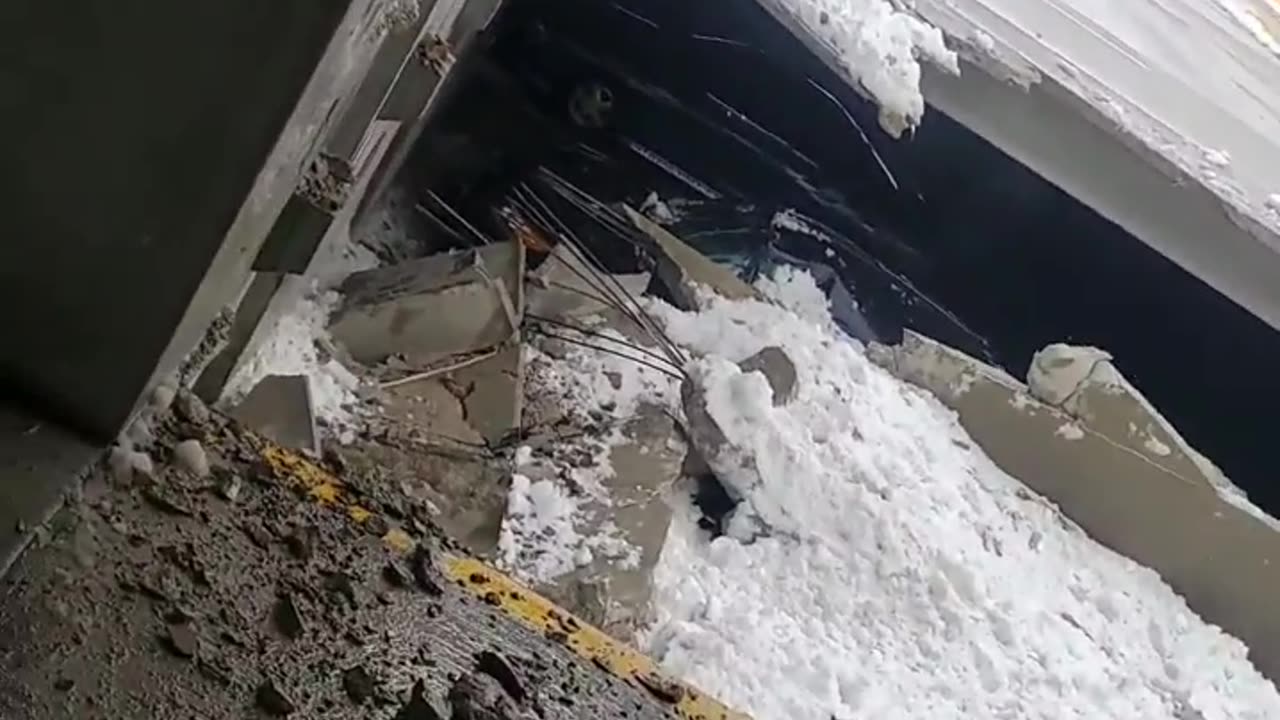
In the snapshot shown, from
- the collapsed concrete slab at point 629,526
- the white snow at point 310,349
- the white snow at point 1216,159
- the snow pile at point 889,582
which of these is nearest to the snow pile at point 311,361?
the white snow at point 310,349

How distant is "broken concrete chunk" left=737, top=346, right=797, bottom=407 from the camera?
254cm

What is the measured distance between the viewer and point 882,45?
233 centimetres

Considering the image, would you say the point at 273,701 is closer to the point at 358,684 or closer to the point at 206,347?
the point at 358,684

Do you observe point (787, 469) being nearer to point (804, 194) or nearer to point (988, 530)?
point (988, 530)

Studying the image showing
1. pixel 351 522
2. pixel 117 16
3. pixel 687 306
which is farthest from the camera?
pixel 687 306

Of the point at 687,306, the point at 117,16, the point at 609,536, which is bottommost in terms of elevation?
the point at 609,536

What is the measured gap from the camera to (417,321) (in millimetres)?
2316

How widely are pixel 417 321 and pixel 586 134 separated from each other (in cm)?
66

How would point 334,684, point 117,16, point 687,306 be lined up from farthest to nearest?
point 687,306, point 334,684, point 117,16

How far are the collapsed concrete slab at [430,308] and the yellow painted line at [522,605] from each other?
0.98 m

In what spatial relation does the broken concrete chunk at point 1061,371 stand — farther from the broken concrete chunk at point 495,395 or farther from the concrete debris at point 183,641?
the concrete debris at point 183,641

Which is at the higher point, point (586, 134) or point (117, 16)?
point (117, 16)

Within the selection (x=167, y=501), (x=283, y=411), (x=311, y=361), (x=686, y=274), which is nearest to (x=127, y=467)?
(x=167, y=501)

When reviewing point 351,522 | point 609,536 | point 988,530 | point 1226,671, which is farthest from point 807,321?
point 351,522
